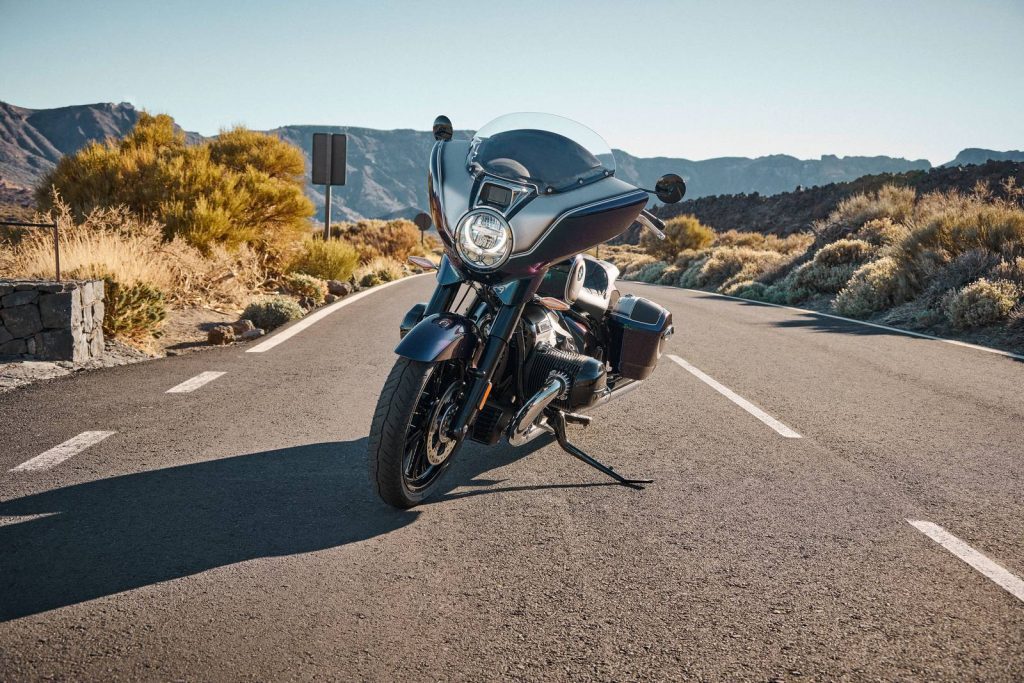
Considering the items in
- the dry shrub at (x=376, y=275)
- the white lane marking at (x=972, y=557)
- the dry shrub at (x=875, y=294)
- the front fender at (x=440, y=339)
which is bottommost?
the dry shrub at (x=376, y=275)

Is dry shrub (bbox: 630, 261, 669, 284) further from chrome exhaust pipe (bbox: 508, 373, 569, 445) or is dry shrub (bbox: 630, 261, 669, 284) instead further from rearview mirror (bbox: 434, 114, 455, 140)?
chrome exhaust pipe (bbox: 508, 373, 569, 445)

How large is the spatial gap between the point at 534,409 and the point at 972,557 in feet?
6.75

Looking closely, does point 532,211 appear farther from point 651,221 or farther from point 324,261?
point 324,261

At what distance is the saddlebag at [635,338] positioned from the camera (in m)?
5.45

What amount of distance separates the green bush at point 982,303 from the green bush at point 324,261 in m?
12.1

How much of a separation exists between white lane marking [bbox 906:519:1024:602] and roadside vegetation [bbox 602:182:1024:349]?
778cm

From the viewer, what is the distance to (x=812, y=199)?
6619 cm

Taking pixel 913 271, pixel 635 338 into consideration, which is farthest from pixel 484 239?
pixel 913 271

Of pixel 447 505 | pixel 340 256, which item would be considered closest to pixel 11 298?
pixel 447 505

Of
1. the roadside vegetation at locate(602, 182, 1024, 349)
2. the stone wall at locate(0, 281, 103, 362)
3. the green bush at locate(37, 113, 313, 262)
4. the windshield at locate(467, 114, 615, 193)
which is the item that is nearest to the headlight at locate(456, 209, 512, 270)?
the windshield at locate(467, 114, 615, 193)

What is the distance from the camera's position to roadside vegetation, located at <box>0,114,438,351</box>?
28.1 ft

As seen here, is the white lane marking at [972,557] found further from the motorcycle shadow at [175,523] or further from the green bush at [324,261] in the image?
the green bush at [324,261]

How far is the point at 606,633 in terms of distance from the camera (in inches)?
108

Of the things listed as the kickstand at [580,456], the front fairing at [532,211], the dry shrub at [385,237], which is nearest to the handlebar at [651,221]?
the front fairing at [532,211]
